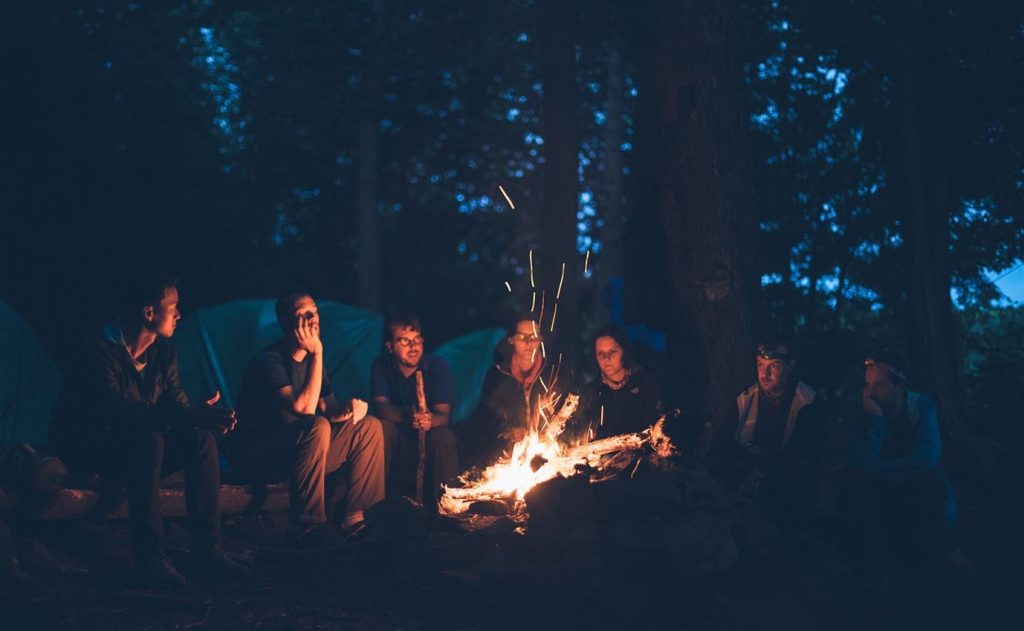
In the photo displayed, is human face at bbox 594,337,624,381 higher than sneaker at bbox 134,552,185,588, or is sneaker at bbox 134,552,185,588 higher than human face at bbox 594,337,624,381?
human face at bbox 594,337,624,381

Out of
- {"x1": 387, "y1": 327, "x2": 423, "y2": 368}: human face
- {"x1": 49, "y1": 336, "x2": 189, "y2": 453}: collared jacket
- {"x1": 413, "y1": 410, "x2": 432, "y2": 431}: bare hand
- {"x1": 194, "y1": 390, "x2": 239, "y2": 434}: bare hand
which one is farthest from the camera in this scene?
{"x1": 387, "y1": 327, "x2": 423, "y2": 368}: human face

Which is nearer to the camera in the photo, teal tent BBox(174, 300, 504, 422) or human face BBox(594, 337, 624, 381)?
human face BBox(594, 337, 624, 381)

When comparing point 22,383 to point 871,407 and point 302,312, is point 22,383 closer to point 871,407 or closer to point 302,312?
point 302,312

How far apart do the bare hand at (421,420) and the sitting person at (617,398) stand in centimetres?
99

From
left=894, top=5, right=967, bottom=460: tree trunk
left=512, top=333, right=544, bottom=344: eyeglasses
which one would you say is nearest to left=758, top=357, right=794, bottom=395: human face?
left=512, top=333, right=544, bottom=344: eyeglasses

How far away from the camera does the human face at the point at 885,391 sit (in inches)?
233

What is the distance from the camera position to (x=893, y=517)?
5.84 m

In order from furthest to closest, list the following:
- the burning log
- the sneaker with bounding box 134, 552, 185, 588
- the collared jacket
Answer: the burning log, the collared jacket, the sneaker with bounding box 134, 552, 185, 588

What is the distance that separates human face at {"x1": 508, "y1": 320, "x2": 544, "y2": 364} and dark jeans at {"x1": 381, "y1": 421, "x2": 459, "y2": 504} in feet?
3.59

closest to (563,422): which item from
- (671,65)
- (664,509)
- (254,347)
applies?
(664,509)

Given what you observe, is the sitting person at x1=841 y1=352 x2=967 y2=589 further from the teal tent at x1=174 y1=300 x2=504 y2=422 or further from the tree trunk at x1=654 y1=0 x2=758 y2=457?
the teal tent at x1=174 y1=300 x2=504 y2=422

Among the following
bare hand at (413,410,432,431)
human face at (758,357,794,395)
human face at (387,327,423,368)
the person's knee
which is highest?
human face at (387,327,423,368)

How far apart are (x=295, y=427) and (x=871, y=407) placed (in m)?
3.46

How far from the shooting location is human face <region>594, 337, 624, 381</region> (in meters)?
6.83
